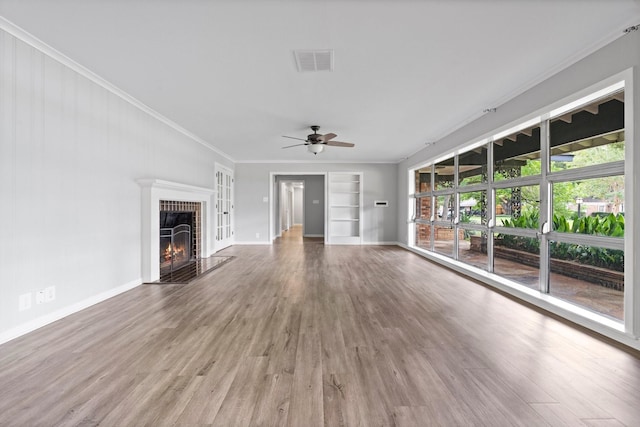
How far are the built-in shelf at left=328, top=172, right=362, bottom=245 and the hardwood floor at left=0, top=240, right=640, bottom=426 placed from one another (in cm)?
534

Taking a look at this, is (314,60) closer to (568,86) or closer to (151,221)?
(568,86)

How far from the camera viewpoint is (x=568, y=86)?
2871mm

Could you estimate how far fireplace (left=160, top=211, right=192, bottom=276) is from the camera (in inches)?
190

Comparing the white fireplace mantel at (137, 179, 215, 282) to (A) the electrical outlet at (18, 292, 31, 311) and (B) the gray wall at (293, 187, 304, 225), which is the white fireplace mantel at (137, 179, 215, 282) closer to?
(A) the electrical outlet at (18, 292, 31, 311)

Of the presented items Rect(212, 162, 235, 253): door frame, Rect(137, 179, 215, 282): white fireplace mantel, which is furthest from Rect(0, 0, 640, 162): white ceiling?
Rect(212, 162, 235, 253): door frame

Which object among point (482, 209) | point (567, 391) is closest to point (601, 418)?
point (567, 391)

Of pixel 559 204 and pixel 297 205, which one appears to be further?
pixel 297 205

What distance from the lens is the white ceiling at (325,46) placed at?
211cm

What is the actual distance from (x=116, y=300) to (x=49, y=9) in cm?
282

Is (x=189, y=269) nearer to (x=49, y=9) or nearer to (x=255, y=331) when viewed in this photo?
(x=255, y=331)

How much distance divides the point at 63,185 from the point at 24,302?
1.08m

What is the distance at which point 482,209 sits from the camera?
4648 mm

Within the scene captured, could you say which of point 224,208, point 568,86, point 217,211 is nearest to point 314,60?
point 568,86

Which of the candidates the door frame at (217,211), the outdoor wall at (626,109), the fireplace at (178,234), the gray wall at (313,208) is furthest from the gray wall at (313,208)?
the outdoor wall at (626,109)
